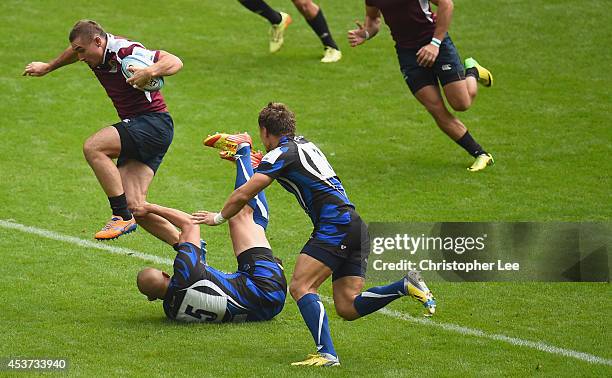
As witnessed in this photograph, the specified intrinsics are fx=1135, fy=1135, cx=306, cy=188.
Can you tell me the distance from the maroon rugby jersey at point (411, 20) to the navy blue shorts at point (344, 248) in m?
5.41

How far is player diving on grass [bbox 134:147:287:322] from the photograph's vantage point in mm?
9266

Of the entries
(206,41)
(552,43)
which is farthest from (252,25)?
(552,43)

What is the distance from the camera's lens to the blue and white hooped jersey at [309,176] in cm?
845

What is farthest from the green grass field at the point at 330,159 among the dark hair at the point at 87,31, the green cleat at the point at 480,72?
the dark hair at the point at 87,31

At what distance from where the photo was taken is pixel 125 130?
34.1 feet

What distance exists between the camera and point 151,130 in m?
10.5

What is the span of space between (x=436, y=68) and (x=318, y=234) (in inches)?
217

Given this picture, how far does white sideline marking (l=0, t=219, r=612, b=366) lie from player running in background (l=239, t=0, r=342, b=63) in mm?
6419

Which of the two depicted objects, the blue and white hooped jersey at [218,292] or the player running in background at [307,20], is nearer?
the blue and white hooped jersey at [218,292]

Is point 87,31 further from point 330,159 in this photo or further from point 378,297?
point 330,159

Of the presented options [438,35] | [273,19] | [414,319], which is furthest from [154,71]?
[273,19]

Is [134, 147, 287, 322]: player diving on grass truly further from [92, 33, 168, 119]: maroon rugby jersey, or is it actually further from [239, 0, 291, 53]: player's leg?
[239, 0, 291, 53]: player's leg

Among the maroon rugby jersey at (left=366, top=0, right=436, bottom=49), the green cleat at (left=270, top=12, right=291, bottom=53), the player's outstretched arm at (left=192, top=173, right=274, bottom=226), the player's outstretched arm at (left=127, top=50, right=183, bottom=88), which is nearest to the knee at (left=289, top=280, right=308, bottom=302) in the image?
the player's outstretched arm at (left=192, top=173, right=274, bottom=226)

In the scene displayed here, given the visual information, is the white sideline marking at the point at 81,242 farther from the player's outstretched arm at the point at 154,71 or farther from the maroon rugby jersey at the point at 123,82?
the player's outstretched arm at the point at 154,71
